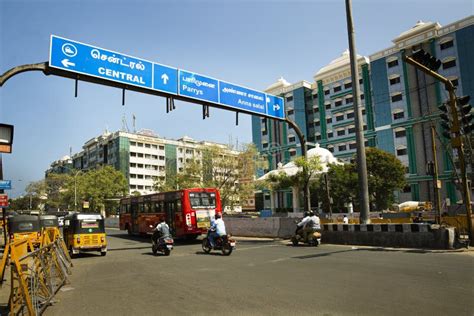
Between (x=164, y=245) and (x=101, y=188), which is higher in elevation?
(x=101, y=188)

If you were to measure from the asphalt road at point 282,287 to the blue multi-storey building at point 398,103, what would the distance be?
3562 cm

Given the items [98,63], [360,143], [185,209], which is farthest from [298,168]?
[98,63]

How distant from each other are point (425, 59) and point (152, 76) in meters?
10.3

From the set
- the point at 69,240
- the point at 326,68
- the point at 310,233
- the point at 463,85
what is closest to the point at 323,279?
the point at 310,233

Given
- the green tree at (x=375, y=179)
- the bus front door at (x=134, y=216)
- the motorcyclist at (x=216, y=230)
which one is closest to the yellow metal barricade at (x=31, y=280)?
the motorcyclist at (x=216, y=230)

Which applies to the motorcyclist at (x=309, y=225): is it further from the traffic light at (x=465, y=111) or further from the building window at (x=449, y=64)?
the building window at (x=449, y=64)

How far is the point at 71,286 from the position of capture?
9.15m

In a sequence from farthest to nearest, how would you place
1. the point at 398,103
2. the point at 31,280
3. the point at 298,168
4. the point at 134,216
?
the point at 398,103, the point at 298,168, the point at 134,216, the point at 31,280

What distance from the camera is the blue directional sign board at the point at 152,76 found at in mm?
13470

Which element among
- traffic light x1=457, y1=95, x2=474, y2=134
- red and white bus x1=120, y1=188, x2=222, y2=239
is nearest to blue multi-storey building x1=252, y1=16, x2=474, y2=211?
red and white bus x1=120, y1=188, x2=222, y2=239

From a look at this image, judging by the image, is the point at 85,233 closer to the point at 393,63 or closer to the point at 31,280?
the point at 31,280

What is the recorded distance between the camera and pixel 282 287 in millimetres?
7891

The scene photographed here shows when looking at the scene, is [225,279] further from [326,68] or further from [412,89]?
[326,68]

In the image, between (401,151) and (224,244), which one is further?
(401,151)
